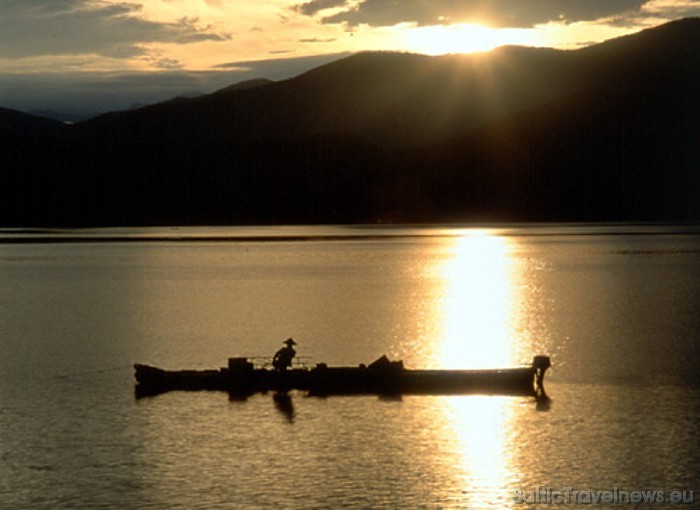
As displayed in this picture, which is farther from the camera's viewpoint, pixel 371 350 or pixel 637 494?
pixel 371 350

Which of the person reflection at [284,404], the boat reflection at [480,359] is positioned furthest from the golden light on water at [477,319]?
the person reflection at [284,404]

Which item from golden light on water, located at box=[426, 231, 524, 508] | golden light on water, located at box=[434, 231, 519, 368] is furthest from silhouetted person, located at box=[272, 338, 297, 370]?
golden light on water, located at box=[434, 231, 519, 368]

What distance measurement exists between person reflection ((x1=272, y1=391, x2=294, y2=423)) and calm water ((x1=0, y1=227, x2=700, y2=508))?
0.30m

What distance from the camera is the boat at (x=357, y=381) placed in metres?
52.0

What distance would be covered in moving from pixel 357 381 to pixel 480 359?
1764 cm

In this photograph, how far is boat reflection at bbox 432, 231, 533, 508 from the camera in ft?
121

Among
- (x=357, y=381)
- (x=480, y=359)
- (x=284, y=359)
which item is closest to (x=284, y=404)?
(x=284, y=359)

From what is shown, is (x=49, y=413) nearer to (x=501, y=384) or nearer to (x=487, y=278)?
(x=501, y=384)

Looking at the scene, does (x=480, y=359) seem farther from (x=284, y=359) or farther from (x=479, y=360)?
(x=284, y=359)

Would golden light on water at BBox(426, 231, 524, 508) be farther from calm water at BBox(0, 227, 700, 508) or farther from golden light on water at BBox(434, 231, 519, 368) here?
calm water at BBox(0, 227, 700, 508)

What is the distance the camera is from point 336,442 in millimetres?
42188

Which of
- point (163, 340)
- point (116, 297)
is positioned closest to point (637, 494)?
point (163, 340)

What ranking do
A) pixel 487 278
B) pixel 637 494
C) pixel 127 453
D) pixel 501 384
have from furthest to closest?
pixel 487 278, pixel 501 384, pixel 127 453, pixel 637 494

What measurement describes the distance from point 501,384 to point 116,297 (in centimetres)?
7730
